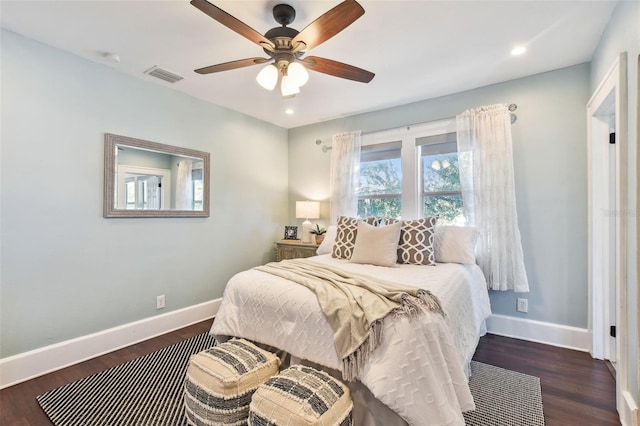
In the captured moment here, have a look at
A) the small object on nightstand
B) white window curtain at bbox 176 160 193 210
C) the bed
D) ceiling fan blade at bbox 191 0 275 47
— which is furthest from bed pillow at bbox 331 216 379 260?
ceiling fan blade at bbox 191 0 275 47

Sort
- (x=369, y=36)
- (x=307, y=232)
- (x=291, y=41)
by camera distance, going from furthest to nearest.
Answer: (x=307, y=232) < (x=369, y=36) < (x=291, y=41)

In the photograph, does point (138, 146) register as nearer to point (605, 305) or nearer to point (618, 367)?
point (618, 367)

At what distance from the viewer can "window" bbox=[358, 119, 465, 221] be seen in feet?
10.8

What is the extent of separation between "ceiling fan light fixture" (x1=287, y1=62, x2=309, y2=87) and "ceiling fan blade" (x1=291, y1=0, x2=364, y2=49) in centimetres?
12

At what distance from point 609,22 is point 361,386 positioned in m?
2.86

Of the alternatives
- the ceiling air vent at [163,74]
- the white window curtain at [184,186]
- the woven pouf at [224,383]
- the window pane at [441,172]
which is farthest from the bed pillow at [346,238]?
the ceiling air vent at [163,74]

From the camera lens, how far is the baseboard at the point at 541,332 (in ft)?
8.51

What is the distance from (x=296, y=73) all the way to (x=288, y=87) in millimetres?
154

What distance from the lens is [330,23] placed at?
63.7 inches

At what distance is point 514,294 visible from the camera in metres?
2.90

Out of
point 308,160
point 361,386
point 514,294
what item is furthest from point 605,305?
point 308,160

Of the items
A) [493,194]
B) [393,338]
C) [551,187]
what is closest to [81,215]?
[393,338]

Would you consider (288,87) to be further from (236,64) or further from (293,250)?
(293,250)

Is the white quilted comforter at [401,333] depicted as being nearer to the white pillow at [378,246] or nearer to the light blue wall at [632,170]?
the white pillow at [378,246]
